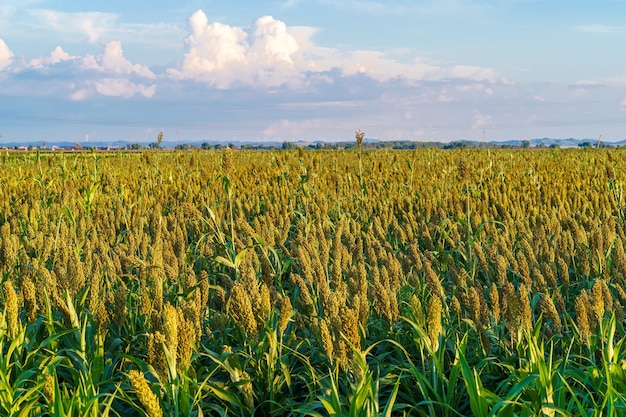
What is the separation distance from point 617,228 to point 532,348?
175 inches

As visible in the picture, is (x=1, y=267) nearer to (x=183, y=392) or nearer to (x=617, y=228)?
(x=183, y=392)

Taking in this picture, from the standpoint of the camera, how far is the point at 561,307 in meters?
2.83

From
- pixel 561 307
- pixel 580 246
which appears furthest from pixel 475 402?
pixel 580 246

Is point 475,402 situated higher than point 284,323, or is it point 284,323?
point 284,323

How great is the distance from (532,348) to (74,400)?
170 centimetres

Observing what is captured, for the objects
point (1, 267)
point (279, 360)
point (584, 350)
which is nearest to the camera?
point (279, 360)

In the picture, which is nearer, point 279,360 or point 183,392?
point 183,392

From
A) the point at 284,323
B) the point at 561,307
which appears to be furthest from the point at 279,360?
the point at 561,307

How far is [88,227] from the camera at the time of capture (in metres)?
6.25

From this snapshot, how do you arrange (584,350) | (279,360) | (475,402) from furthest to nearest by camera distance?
(584,350)
(279,360)
(475,402)

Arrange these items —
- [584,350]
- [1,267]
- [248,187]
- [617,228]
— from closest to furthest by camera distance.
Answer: [584,350]
[1,267]
[617,228]
[248,187]

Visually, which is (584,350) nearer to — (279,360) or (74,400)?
(279,360)

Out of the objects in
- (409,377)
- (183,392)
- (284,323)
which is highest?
(284,323)

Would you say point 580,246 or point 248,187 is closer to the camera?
point 580,246
